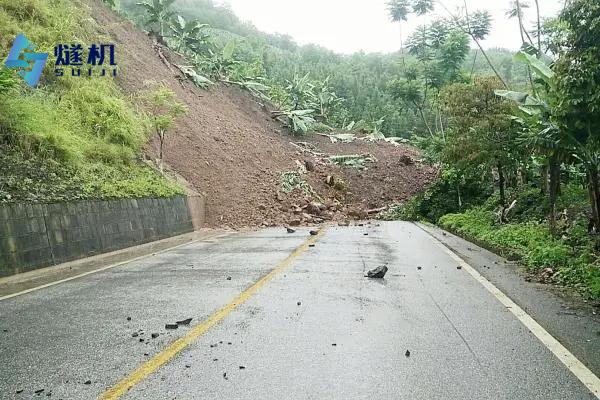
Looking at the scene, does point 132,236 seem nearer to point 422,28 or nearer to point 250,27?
point 422,28

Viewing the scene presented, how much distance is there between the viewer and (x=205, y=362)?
3.96m

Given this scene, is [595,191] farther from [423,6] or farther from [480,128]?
[423,6]

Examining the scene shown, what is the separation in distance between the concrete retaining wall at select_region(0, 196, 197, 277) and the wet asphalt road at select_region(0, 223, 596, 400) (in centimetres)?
171

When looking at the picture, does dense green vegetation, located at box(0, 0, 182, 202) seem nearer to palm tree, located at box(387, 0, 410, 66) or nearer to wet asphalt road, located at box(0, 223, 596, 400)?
wet asphalt road, located at box(0, 223, 596, 400)

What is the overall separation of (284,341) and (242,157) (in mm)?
21047

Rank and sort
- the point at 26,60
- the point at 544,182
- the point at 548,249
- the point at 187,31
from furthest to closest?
1. the point at 187,31
2. the point at 544,182
3. the point at 26,60
4. the point at 548,249

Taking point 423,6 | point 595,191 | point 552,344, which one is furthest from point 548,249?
point 423,6

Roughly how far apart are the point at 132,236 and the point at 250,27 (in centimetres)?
9462

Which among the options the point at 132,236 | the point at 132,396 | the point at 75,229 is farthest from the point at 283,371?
the point at 132,236

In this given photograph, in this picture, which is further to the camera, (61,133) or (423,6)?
(423,6)

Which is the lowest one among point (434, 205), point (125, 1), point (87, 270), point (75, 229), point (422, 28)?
point (434, 205)

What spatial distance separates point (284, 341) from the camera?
4492 millimetres

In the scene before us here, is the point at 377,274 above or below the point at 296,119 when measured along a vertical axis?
below

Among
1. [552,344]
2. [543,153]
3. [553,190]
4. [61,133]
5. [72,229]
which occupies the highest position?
[61,133]
